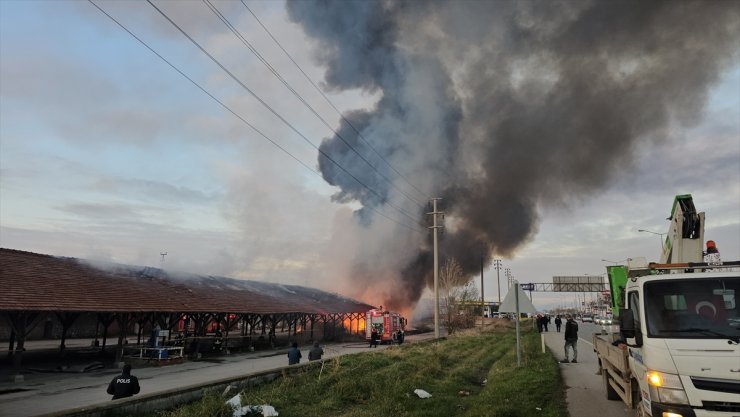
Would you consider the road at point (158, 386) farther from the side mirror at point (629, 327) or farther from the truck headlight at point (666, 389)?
the truck headlight at point (666, 389)

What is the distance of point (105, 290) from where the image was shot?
21.3m

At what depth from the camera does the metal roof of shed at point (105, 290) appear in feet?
57.4

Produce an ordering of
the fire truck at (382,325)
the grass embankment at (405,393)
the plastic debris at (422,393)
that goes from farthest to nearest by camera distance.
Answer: the fire truck at (382,325) < the plastic debris at (422,393) < the grass embankment at (405,393)

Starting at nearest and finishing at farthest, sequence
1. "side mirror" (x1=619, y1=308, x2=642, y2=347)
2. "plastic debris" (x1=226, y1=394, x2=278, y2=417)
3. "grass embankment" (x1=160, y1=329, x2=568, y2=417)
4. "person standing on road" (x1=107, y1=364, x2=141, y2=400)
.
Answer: "side mirror" (x1=619, y1=308, x2=642, y2=347) < "plastic debris" (x1=226, y1=394, x2=278, y2=417) < "grass embankment" (x1=160, y1=329, x2=568, y2=417) < "person standing on road" (x1=107, y1=364, x2=141, y2=400)

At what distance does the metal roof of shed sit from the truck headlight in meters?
18.6

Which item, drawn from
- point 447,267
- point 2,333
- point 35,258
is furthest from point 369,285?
point 35,258

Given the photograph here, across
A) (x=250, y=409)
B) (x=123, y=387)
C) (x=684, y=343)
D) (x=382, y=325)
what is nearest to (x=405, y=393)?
(x=250, y=409)

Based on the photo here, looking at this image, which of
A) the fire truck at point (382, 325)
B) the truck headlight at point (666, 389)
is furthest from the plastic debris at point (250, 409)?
the fire truck at point (382, 325)

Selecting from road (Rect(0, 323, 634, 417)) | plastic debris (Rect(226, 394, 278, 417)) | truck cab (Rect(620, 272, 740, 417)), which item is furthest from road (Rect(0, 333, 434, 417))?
truck cab (Rect(620, 272, 740, 417))

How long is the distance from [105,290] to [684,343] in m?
22.7

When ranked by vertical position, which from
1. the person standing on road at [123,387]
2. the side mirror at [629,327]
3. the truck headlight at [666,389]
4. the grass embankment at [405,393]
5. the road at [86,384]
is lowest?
the road at [86,384]

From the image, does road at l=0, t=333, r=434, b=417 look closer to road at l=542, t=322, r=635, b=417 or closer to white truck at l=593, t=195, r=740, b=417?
road at l=542, t=322, r=635, b=417

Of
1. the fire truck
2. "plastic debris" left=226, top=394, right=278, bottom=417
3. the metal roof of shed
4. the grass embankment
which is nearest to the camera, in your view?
"plastic debris" left=226, top=394, right=278, bottom=417

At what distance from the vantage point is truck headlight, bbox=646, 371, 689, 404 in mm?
5113
